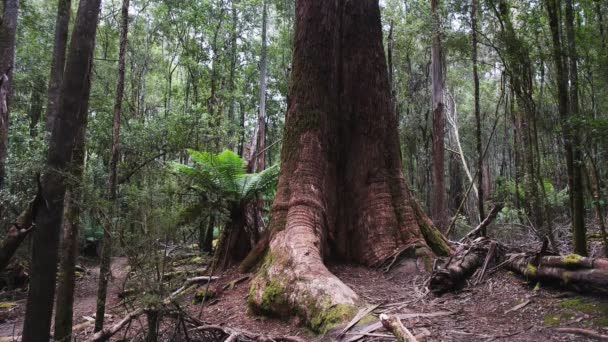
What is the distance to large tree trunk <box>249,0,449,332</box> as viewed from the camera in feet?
19.9

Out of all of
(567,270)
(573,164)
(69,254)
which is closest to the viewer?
(567,270)

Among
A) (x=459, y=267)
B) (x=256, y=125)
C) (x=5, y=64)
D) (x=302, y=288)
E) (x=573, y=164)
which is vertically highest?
(x=256, y=125)

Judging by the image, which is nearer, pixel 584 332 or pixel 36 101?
pixel 584 332

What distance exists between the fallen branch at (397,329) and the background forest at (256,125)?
1932 millimetres

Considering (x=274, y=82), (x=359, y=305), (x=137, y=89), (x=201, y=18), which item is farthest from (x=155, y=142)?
(x=274, y=82)

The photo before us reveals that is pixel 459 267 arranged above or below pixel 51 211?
below

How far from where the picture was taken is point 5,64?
18.0ft

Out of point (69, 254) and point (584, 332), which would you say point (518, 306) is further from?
point (69, 254)

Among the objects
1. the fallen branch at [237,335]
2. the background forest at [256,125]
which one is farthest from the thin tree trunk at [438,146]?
the fallen branch at [237,335]

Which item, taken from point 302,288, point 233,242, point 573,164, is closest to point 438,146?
point 233,242

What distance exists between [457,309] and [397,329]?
1510 mm

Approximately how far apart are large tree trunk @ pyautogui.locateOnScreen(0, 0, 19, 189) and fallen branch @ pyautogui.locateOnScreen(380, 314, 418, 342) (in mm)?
4837

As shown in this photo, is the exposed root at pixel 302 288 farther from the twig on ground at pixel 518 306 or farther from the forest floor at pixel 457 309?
the twig on ground at pixel 518 306

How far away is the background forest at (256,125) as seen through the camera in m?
4.93
